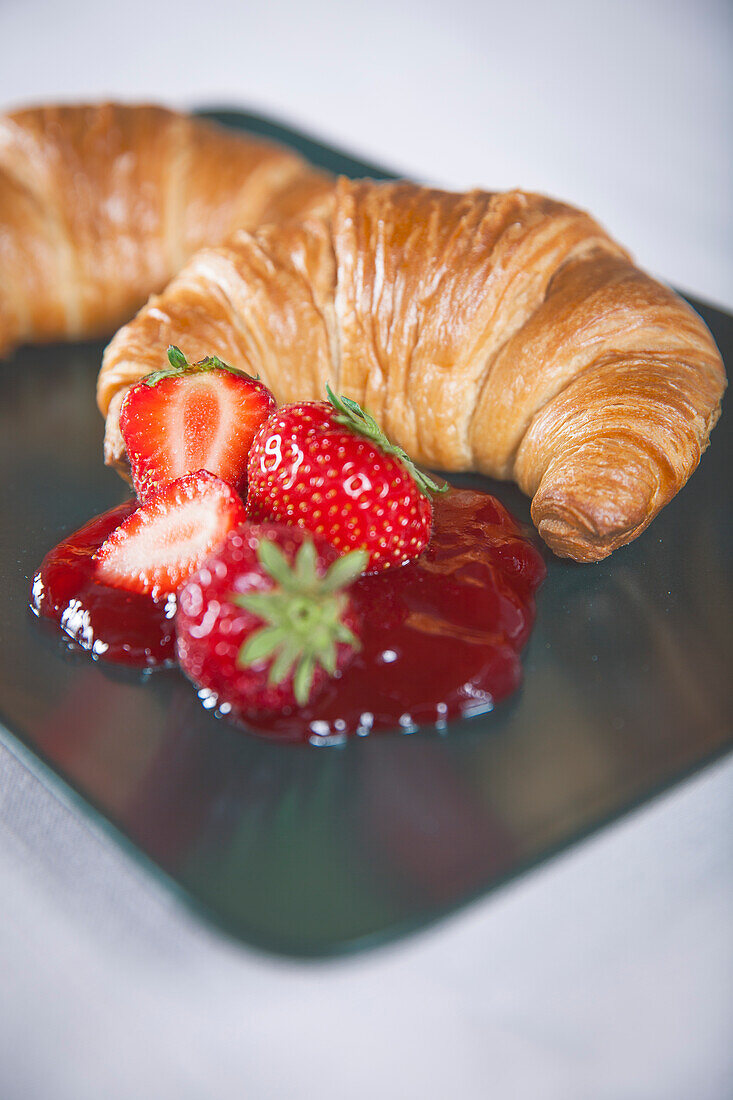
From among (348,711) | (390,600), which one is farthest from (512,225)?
(348,711)

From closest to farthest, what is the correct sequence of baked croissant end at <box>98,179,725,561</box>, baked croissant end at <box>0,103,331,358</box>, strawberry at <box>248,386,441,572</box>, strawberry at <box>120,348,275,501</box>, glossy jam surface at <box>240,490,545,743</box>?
1. glossy jam surface at <box>240,490,545,743</box>
2. strawberry at <box>248,386,441,572</box>
3. strawberry at <box>120,348,275,501</box>
4. baked croissant end at <box>98,179,725,561</box>
5. baked croissant end at <box>0,103,331,358</box>

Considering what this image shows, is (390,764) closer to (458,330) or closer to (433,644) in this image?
(433,644)

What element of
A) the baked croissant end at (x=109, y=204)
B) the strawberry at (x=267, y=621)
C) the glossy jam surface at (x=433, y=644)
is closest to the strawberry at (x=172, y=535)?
the strawberry at (x=267, y=621)

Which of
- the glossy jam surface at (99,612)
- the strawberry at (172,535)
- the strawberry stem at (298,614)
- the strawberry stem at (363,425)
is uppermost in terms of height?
the strawberry stem at (363,425)

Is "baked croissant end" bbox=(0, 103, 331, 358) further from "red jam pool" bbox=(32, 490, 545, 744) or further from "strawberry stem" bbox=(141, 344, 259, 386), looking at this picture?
"red jam pool" bbox=(32, 490, 545, 744)

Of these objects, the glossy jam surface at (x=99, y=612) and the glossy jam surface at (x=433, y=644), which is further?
the glossy jam surface at (x=99, y=612)

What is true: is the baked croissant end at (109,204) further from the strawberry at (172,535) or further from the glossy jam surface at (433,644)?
the glossy jam surface at (433,644)

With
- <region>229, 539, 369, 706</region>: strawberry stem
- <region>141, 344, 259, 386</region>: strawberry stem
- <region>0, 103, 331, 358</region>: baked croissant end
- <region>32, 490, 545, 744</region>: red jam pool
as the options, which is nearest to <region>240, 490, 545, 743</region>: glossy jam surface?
<region>32, 490, 545, 744</region>: red jam pool

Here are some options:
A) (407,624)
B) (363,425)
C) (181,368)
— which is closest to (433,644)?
(407,624)
